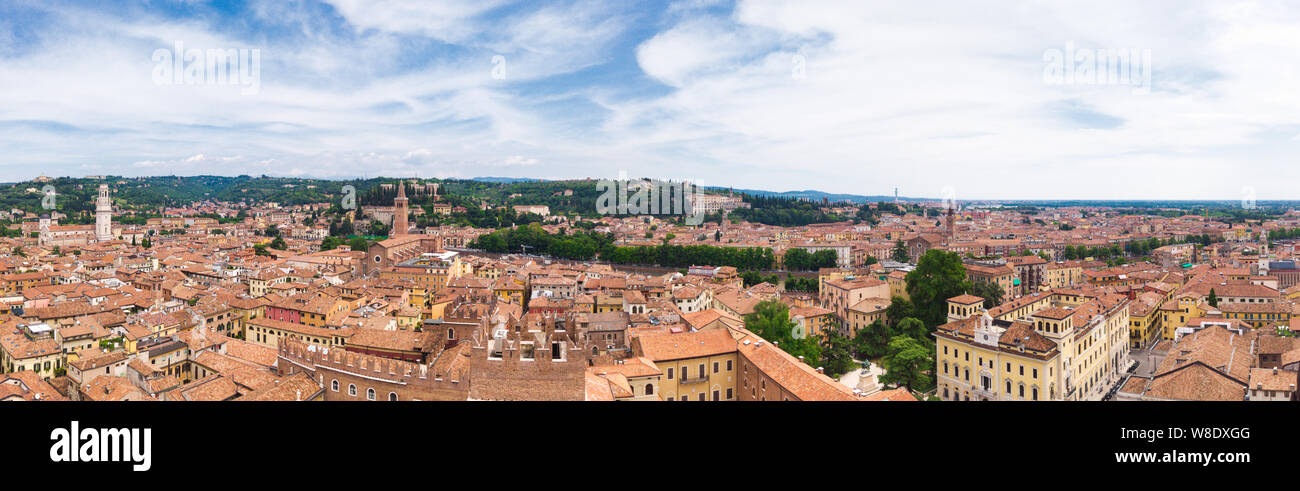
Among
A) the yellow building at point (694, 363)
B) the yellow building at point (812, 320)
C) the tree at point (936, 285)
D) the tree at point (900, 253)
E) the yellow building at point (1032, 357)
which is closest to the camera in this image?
the yellow building at point (694, 363)

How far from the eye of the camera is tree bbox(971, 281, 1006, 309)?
29.0m

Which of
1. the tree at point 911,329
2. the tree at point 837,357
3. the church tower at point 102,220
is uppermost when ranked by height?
the church tower at point 102,220

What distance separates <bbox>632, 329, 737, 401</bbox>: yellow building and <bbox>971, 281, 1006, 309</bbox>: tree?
15931 millimetres

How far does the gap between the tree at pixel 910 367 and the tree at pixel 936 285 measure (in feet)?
20.2

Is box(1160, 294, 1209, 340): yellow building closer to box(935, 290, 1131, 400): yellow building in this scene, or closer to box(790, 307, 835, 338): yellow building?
box(935, 290, 1131, 400): yellow building

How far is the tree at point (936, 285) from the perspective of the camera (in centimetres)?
2680

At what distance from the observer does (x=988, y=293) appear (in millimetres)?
29562

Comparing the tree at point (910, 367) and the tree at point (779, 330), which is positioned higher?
the tree at point (779, 330)

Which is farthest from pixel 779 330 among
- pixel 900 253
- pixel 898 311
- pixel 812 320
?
pixel 900 253

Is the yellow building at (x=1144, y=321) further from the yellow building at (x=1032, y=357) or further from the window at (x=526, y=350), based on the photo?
the window at (x=526, y=350)

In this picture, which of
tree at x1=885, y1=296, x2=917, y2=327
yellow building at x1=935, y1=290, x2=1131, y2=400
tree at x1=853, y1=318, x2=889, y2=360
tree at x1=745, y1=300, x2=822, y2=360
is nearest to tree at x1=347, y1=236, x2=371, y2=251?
tree at x1=745, y1=300, x2=822, y2=360

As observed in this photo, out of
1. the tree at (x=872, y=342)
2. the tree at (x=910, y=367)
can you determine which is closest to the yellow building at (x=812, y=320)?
the tree at (x=872, y=342)

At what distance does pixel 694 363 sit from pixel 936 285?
49.2ft
